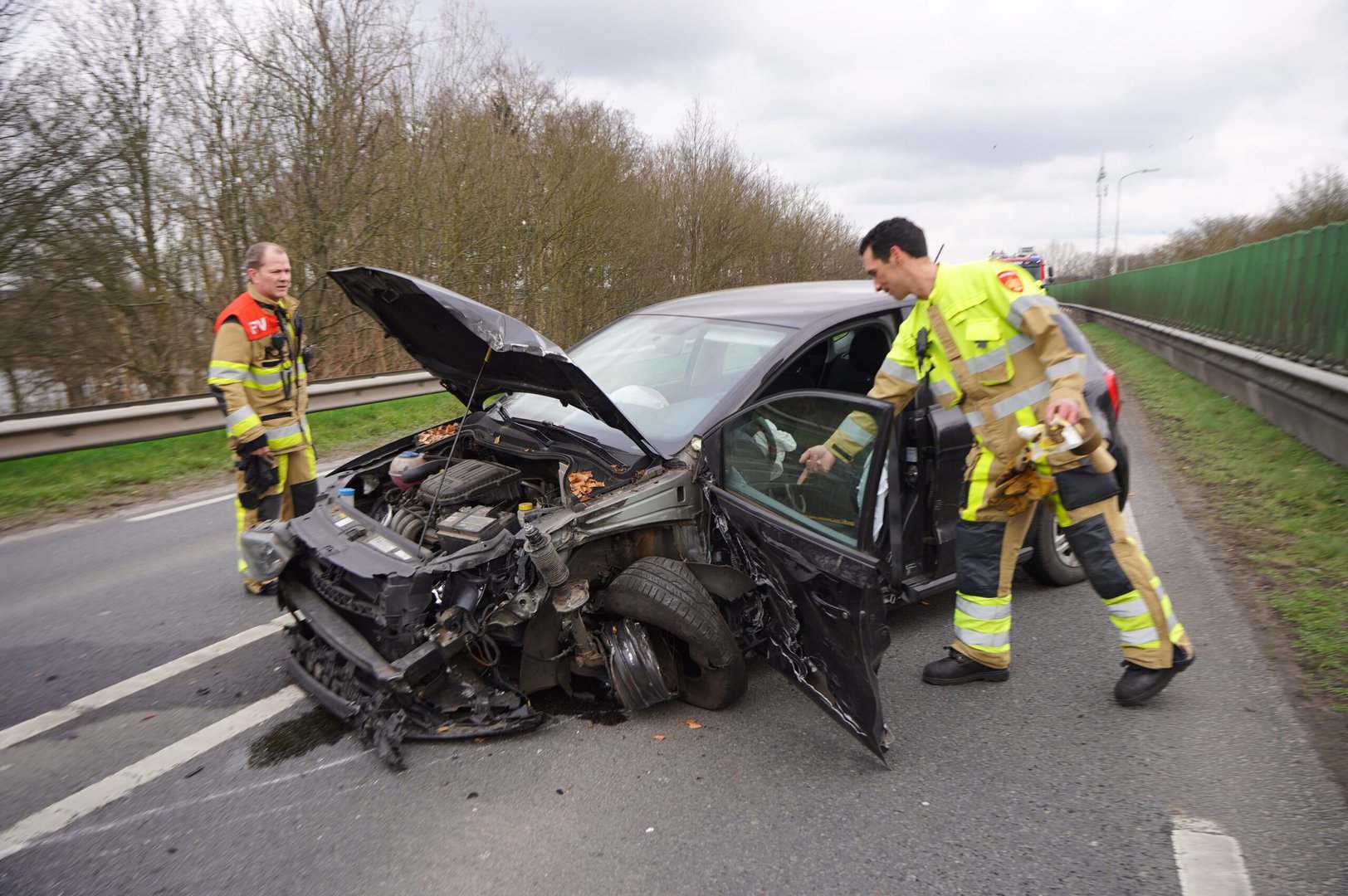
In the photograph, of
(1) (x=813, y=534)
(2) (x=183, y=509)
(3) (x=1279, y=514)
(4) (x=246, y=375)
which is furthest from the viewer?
(2) (x=183, y=509)

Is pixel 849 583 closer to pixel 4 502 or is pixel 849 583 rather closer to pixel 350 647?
pixel 350 647

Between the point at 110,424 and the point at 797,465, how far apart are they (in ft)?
23.9

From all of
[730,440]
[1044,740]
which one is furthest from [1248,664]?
[730,440]

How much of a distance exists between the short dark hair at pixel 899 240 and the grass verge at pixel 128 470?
21.3 feet

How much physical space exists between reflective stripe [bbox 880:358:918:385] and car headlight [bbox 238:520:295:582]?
2.59 meters

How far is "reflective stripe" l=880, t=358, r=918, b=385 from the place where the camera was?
3.50 m

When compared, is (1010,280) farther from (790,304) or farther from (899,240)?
(790,304)

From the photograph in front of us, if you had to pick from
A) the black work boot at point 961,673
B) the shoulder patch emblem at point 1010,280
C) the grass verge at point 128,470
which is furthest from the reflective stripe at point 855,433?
the grass verge at point 128,470

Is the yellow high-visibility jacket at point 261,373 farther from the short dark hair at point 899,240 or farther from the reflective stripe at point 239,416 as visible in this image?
the short dark hair at point 899,240

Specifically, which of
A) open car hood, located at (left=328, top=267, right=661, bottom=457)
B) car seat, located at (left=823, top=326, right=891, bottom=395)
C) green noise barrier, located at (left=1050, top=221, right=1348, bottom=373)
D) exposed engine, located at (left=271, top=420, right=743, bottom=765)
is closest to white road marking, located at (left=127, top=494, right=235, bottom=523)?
open car hood, located at (left=328, top=267, right=661, bottom=457)

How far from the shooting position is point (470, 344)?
147 inches

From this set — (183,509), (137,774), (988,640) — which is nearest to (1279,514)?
(988,640)

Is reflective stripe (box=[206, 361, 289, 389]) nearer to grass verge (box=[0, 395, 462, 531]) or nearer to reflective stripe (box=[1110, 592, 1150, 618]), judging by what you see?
grass verge (box=[0, 395, 462, 531])

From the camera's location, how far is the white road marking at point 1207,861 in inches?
91.0
